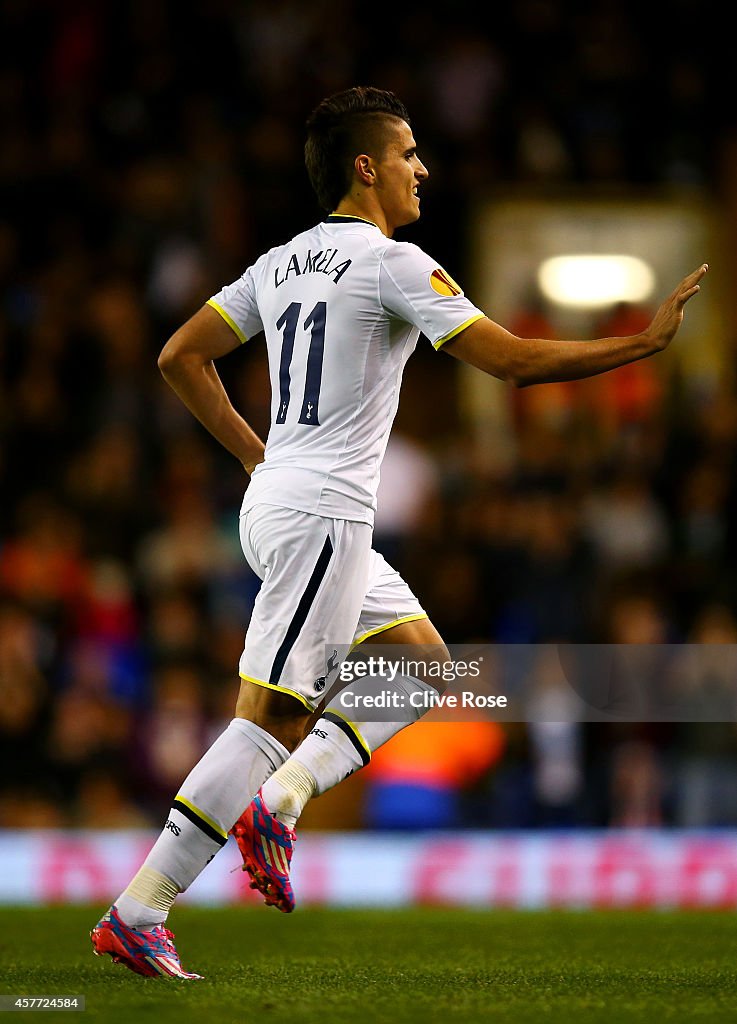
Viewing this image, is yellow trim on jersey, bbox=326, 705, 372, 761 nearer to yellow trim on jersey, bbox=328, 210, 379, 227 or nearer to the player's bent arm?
the player's bent arm

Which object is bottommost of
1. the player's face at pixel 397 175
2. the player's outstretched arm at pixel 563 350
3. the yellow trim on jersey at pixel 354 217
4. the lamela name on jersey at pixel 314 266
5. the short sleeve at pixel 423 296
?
the player's outstretched arm at pixel 563 350

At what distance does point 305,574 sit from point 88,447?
6144 mm

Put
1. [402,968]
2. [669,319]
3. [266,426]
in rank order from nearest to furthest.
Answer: [669,319], [402,968], [266,426]

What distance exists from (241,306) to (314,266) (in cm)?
33

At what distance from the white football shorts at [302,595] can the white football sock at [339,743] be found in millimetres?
316

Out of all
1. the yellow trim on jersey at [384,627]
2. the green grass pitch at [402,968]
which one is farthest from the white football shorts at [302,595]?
the green grass pitch at [402,968]

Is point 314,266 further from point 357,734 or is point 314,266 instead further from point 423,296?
point 357,734

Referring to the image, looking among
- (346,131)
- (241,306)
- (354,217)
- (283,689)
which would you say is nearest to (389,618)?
(283,689)

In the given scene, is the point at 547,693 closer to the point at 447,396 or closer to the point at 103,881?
the point at 103,881

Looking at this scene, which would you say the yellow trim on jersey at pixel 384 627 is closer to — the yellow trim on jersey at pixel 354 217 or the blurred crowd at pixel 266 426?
the yellow trim on jersey at pixel 354 217

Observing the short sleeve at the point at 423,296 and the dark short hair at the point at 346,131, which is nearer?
the short sleeve at the point at 423,296

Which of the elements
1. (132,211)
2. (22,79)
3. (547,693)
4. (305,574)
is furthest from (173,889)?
(22,79)

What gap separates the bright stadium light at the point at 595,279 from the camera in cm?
1230

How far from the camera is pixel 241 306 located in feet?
15.9
